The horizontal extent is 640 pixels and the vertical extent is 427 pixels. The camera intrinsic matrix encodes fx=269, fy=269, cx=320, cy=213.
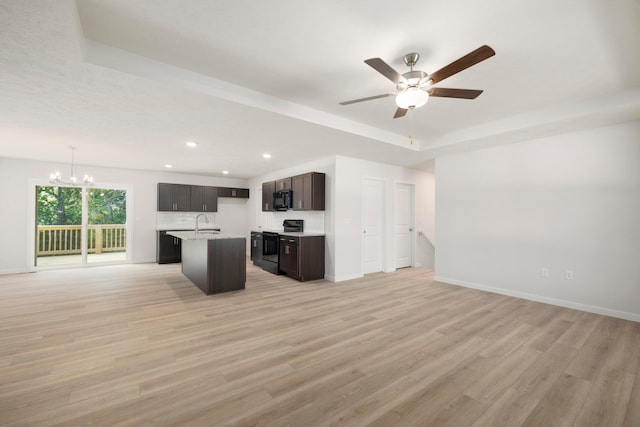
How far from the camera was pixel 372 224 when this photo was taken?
19.7 ft

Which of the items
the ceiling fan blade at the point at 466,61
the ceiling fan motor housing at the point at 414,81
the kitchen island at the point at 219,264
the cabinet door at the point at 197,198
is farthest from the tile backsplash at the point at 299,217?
the ceiling fan blade at the point at 466,61

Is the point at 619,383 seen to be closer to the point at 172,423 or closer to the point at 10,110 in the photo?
the point at 172,423

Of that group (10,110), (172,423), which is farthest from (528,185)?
(10,110)

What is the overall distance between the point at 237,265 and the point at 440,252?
3.90m

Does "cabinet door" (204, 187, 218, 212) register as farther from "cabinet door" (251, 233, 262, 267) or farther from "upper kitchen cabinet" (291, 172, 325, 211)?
"upper kitchen cabinet" (291, 172, 325, 211)

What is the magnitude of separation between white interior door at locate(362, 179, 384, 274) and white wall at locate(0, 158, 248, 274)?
480cm

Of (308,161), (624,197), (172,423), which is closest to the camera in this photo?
(172,423)

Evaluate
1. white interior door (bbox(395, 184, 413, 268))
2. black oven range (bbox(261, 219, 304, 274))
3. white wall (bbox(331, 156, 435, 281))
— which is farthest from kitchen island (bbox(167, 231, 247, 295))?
white interior door (bbox(395, 184, 413, 268))

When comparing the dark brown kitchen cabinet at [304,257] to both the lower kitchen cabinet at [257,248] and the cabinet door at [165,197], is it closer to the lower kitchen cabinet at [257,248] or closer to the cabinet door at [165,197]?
the lower kitchen cabinet at [257,248]

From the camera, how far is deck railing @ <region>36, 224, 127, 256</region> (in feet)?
20.6

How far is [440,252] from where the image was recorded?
537 centimetres

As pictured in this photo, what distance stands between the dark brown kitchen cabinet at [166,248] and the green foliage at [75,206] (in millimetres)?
1094

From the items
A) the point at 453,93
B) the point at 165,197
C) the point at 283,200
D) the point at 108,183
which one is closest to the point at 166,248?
the point at 165,197

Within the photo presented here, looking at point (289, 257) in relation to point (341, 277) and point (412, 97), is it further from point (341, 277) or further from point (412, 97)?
point (412, 97)
